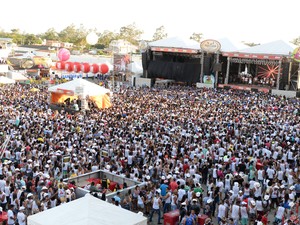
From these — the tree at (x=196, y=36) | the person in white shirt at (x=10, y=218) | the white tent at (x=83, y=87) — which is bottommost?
the person in white shirt at (x=10, y=218)

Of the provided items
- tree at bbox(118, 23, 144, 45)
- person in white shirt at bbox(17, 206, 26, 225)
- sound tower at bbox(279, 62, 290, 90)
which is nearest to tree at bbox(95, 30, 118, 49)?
tree at bbox(118, 23, 144, 45)

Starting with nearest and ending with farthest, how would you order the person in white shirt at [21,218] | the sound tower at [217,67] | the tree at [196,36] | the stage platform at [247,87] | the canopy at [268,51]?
the person in white shirt at [21,218] < the canopy at [268,51] < the stage platform at [247,87] < the sound tower at [217,67] < the tree at [196,36]

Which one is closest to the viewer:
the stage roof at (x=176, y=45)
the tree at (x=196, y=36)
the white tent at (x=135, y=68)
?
the stage roof at (x=176, y=45)

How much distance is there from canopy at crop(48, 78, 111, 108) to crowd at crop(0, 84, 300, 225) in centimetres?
160

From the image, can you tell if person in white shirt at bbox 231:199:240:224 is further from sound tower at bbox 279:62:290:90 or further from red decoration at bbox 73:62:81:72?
red decoration at bbox 73:62:81:72

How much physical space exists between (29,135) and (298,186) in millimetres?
9640

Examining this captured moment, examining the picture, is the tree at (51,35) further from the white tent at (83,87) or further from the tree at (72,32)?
the white tent at (83,87)

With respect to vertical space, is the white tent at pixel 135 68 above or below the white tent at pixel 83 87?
above

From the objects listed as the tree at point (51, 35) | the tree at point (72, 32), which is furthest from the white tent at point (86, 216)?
the tree at point (51, 35)

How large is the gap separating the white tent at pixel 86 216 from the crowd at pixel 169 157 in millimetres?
1503

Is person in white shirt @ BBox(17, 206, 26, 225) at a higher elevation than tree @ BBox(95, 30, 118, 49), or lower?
lower

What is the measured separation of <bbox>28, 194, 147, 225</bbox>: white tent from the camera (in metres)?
6.88

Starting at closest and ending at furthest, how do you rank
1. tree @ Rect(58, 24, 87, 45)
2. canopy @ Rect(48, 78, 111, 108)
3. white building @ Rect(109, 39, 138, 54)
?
canopy @ Rect(48, 78, 111, 108) < white building @ Rect(109, 39, 138, 54) < tree @ Rect(58, 24, 87, 45)

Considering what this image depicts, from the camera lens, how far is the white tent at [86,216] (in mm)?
6875
